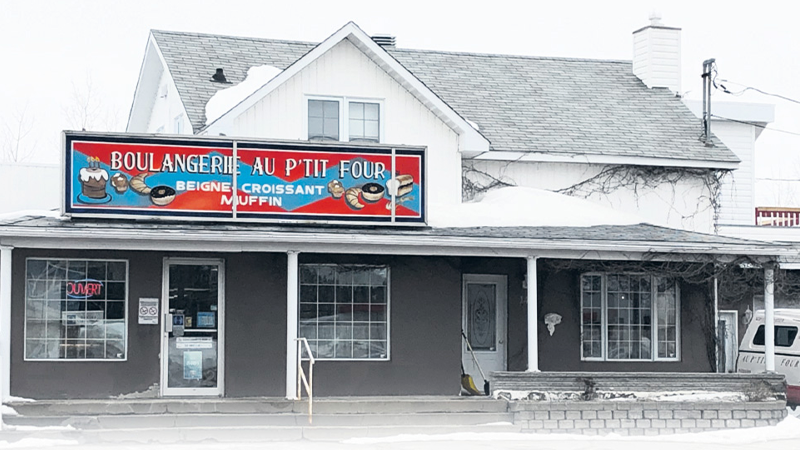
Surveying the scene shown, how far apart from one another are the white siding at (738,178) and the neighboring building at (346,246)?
761 centimetres

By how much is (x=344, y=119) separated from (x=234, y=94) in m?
2.03

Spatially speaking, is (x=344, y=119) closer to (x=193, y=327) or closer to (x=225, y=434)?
(x=193, y=327)

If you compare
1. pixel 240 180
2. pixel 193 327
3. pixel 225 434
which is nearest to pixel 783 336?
pixel 240 180

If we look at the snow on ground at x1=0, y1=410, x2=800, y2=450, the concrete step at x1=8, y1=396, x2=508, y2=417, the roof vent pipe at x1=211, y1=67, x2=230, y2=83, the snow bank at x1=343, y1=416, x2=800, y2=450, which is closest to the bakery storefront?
the concrete step at x1=8, y1=396, x2=508, y2=417

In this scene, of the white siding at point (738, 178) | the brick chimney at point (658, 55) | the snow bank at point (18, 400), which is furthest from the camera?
the white siding at point (738, 178)

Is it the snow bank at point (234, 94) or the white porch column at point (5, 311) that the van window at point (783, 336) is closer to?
the snow bank at point (234, 94)

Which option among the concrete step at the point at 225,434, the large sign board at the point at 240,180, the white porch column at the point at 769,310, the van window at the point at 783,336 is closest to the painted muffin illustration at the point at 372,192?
the large sign board at the point at 240,180

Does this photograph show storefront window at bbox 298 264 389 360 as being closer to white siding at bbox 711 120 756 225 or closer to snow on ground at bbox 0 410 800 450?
snow on ground at bbox 0 410 800 450

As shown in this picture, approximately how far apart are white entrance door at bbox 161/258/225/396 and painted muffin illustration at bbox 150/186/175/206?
124 cm

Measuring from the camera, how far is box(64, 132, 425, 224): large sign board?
17.7 meters

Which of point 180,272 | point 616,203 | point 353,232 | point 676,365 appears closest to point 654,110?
point 616,203

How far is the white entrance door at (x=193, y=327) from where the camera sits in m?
18.6

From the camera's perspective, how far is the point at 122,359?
18297 millimetres

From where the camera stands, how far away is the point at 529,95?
25.0 metres
